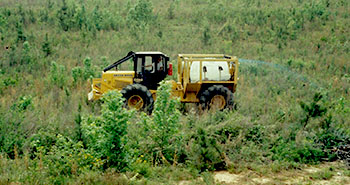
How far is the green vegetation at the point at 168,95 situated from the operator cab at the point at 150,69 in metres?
1.25

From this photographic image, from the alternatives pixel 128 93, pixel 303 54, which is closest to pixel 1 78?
pixel 128 93

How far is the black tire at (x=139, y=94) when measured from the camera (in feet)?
34.9

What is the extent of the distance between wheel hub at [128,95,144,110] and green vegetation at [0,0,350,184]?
44 centimetres

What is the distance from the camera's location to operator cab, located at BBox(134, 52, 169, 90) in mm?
11273

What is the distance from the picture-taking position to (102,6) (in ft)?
93.0

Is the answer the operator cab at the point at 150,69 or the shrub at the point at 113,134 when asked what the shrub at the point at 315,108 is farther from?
the shrub at the point at 113,134

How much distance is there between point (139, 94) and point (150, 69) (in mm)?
1033

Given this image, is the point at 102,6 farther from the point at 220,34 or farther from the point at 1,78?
the point at 1,78

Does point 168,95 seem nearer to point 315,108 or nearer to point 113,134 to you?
point 113,134

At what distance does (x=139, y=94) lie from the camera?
10711mm

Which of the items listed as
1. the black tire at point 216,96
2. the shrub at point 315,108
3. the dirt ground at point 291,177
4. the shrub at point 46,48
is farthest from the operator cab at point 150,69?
the shrub at point 46,48

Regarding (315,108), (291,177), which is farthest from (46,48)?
(291,177)

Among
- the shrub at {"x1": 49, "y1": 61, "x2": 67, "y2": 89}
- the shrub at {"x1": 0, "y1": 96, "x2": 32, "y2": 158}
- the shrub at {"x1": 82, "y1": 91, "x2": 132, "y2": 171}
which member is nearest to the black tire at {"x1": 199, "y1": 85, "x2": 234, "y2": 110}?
the shrub at {"x1": 82, "y1": 91, "x2": 132, "y2": 171}

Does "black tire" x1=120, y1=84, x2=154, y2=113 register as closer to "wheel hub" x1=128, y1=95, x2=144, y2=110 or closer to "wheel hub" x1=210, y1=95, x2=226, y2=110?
"wheel hub" x1=128, y1=95, x2=144, y2=110
